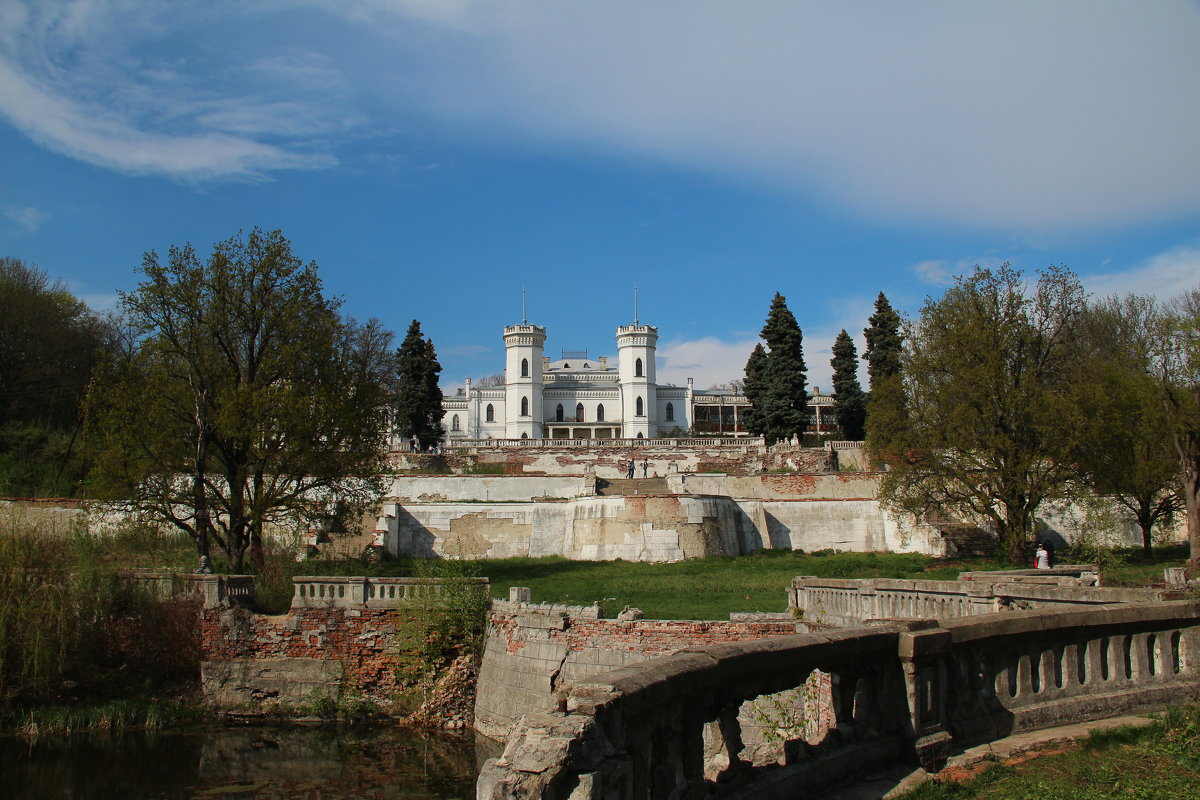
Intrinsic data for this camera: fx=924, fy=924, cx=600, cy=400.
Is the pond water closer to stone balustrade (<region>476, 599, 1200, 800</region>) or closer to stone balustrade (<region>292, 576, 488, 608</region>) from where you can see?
stone balustrade (<region>292, 576, 488, 608</region>)

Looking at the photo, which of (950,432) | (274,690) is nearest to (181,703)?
(274,690)

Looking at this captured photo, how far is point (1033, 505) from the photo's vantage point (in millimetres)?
24609

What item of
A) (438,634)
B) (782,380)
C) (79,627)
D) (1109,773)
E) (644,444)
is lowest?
(438,634)

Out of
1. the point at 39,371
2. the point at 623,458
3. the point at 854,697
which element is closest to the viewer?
the point at 854,697

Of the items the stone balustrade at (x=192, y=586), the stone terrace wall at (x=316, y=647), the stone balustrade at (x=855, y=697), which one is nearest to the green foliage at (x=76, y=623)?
the stone balustrade at (x=192, y=586)

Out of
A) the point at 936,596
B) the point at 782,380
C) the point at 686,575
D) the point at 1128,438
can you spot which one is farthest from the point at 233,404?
the point at 782,380

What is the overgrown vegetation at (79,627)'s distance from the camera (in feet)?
53.6

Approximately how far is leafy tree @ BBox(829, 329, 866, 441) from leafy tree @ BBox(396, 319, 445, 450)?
23.4 meters

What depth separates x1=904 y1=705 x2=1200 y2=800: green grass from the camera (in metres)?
5.23

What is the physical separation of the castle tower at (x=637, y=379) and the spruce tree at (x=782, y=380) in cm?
2630

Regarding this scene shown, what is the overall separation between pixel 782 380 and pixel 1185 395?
2715cm

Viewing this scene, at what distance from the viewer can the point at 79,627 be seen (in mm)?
17766

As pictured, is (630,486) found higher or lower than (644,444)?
lower

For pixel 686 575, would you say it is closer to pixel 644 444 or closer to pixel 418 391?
pixel 644 444
